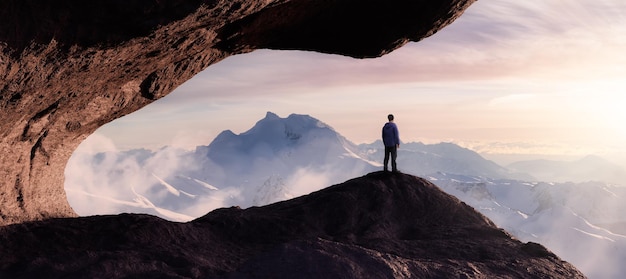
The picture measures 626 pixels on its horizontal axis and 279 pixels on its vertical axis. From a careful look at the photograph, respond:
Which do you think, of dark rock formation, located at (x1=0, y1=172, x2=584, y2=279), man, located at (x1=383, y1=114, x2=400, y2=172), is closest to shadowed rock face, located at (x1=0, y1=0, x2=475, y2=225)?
dark rock formation, located at (x1=0, y1=172, x2=584, y2=279)

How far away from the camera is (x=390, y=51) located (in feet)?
70.4

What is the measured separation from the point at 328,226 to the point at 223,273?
5.53m

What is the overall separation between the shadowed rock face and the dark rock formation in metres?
3.04

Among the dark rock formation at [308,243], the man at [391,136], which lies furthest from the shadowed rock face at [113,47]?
the man at [391,136]

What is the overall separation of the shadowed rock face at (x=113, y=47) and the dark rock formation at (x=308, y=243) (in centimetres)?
304

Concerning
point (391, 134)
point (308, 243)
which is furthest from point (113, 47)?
point (391, 134)

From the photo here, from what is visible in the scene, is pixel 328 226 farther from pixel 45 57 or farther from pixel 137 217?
pixel 45 57

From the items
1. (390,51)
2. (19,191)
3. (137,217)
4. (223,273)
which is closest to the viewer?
(223,273)

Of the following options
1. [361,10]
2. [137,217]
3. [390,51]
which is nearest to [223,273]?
[137,217]

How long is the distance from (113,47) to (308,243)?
22.7ft

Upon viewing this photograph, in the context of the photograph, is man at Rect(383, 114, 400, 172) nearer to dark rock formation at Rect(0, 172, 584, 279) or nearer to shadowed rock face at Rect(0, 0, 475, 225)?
dark rock formation at Rect(0, 172, 584, 279)

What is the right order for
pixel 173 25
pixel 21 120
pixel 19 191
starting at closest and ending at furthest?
pixel 173 25 < pixel 21 120 < pixel 19 191

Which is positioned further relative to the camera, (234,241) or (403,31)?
(403,31)

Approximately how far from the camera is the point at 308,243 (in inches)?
528
